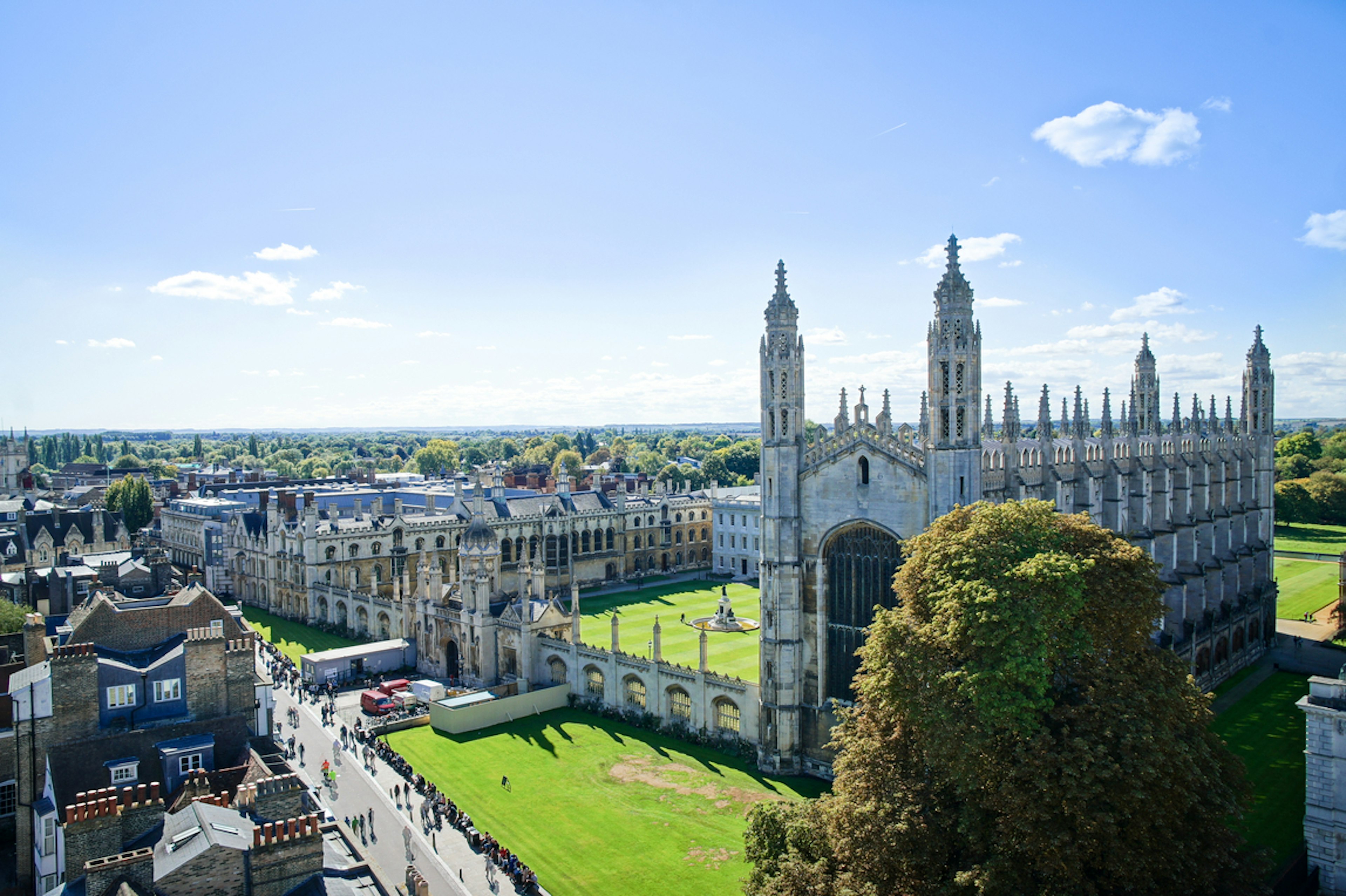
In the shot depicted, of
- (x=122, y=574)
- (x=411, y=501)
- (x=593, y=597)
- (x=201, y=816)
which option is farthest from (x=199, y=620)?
(x=411, y=501)

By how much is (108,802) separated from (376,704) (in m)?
24.3

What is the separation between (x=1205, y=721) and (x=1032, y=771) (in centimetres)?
559

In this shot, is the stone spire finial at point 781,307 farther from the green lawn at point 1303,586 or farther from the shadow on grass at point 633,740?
the green lawn at point 1303,586

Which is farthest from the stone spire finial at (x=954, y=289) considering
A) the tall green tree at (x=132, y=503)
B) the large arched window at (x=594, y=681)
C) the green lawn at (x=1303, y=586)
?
the tall green tree at (x=132, y=503)

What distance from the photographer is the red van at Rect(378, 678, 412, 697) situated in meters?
44.9

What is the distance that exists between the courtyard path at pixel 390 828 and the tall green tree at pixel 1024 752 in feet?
33.5

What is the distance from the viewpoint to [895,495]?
32000 millimetres

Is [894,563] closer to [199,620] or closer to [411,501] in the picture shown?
[199,620]

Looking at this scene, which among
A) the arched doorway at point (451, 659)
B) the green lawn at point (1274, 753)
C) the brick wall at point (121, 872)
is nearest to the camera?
the brick wall at point (121, 872)

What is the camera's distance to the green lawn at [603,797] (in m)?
26.8

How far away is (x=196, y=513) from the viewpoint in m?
85.9

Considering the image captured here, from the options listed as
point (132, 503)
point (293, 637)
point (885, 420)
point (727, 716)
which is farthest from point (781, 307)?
point (132, 503)

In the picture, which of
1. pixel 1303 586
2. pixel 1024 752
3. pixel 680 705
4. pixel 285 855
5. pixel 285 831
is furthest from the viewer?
pixel 1303 586

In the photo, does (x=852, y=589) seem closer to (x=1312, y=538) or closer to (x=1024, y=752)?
(x=1024, y=752)
